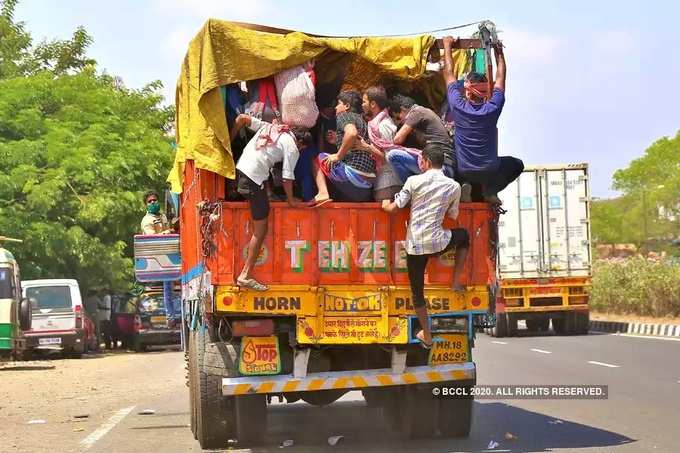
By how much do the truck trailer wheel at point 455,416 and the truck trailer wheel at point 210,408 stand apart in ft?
5.97

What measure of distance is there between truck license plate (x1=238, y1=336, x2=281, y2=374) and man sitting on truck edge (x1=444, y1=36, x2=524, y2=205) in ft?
6.64

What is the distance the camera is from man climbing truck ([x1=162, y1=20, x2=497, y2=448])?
31.6 feet

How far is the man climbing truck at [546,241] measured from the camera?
95.5 ft

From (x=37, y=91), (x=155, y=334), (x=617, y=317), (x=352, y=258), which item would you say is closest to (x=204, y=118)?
(x=352, y=258)

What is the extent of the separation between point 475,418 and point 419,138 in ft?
11.6

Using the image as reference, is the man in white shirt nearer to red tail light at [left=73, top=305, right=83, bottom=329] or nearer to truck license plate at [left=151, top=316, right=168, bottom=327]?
red tail light at [left=73, top=305, right=83, bottom=329]

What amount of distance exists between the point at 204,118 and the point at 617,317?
103 ft

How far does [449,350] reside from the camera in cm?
998

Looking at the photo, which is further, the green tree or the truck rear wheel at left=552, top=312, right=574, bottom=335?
the green tree

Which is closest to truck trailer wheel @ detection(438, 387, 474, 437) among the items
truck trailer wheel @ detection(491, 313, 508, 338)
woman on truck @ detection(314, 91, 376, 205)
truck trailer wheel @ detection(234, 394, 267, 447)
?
truck trailer wheel @ detection(234, 394, 267, 447)

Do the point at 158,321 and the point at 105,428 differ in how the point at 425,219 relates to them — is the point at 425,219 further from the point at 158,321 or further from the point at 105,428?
the point at 158,321

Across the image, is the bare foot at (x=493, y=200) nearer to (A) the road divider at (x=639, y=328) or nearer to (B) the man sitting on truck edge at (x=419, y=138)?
(B) the man sitting on truck edge at (x=419, y=138)

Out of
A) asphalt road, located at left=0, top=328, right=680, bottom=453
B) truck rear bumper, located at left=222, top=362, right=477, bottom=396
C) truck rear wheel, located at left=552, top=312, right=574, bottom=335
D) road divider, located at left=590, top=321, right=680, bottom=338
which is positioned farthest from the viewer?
truck rear wheel, located at left=552, top=312, right=574, bottom=335

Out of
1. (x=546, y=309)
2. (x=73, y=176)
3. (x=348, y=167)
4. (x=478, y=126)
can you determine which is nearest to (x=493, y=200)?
(x=478, y=126)
